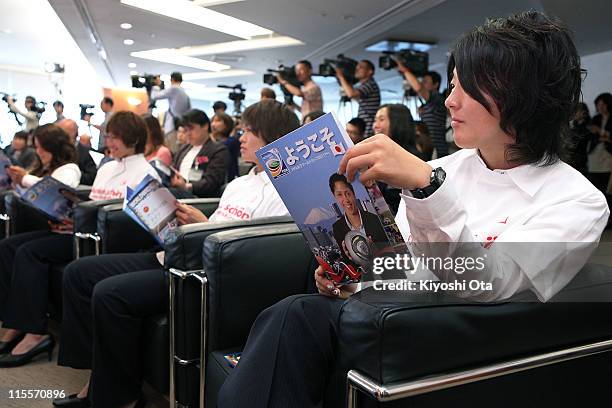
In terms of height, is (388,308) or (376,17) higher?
(376,17)

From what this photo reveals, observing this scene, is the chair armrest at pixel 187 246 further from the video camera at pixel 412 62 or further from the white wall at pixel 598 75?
the white wall at pixel 598 75

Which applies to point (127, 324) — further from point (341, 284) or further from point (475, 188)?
point (475, 188)

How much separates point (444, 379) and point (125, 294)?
1189mm

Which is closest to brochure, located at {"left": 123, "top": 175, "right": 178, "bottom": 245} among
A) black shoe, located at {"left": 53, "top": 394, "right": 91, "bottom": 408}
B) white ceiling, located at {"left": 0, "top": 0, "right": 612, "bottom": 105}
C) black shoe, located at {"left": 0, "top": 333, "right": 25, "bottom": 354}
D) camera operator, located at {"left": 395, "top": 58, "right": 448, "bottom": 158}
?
black shoe, located at {"left": 53, "top": 394, "right": 91, "bottom": 408}

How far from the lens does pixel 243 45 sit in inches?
366

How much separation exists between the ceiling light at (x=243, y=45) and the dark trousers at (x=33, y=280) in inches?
263

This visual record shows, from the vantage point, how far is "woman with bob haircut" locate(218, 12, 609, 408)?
89cm

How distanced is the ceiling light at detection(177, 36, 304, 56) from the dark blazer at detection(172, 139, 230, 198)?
5.59m

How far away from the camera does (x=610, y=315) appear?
986 millimetres

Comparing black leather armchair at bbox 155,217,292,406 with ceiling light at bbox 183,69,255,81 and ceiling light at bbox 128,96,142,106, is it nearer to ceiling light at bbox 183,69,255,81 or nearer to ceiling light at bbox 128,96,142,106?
ceiling light at bbox 183,69,255,81

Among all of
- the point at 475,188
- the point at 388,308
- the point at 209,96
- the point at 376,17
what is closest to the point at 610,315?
the point at 475,188

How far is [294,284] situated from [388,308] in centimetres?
74

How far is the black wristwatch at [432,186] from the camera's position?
0.87 m

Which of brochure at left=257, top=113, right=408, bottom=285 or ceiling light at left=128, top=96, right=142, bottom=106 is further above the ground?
ceiling light at left=128, top=96, right=142, bottom=106
